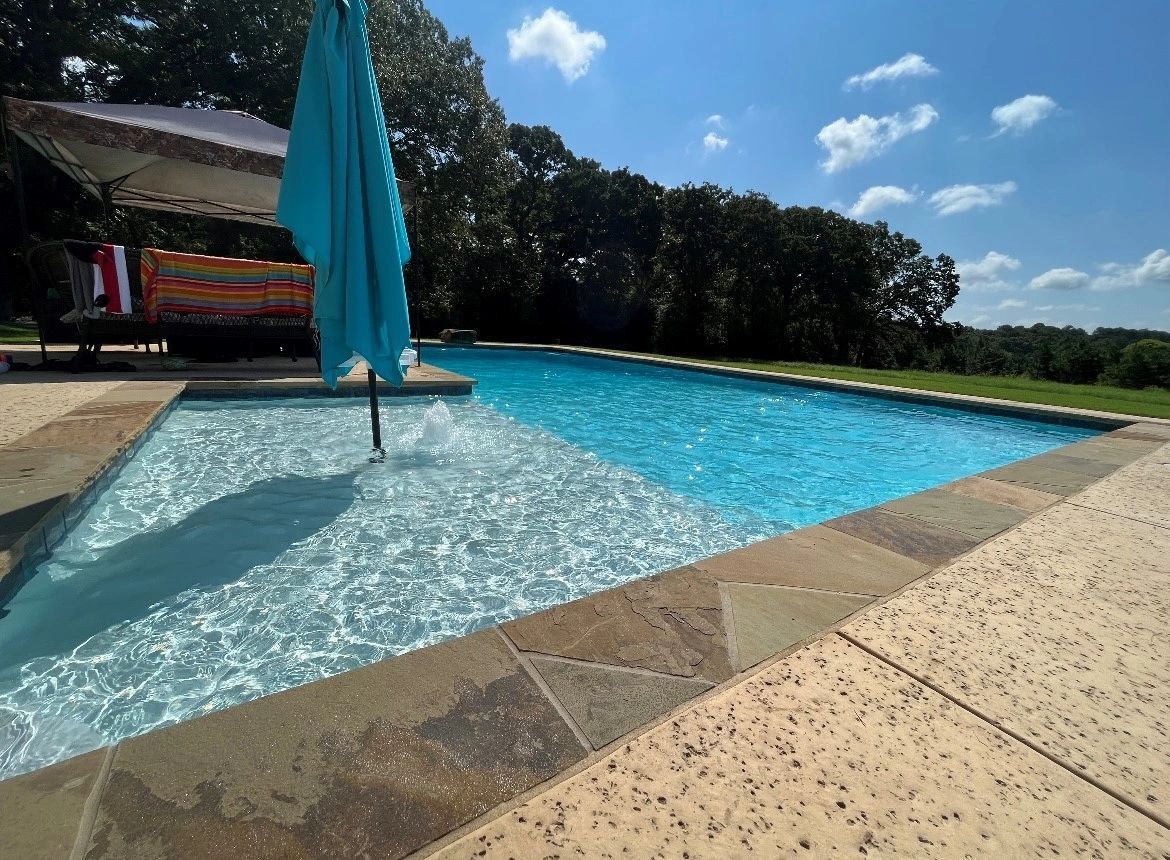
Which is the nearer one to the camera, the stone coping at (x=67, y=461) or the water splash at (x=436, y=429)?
the stone coping at (x=67, y=461)

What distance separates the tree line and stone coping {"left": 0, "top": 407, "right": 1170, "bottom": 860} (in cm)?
1300

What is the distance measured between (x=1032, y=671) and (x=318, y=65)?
4.77 m

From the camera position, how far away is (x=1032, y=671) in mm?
1534

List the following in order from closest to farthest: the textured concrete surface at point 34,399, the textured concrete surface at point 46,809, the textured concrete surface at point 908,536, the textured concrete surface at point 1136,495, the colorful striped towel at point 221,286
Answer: the textured concrete surface at point 46,809 → the textured concrete surface at point 908,536 → the textured concrete surface at point 1136,495 → the textured concrete surface at point 34,399 → the colorful striped towel at point 221,286

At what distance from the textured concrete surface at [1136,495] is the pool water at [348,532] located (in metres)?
1.49

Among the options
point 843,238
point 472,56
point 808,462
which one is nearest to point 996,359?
point 843,238

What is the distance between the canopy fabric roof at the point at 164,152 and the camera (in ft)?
17.7

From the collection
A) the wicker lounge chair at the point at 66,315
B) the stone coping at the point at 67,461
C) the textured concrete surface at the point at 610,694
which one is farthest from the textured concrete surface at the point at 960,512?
the wicker lounge chair at the point at 66,315

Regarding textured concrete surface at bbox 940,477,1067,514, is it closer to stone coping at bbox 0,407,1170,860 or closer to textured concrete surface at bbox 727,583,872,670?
stone coping at bbox 0,407,1170,860

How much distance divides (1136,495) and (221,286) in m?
9.34

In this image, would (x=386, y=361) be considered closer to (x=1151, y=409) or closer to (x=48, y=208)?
(x=1151, y=409)

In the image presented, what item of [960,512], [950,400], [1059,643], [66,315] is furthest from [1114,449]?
[66,315]

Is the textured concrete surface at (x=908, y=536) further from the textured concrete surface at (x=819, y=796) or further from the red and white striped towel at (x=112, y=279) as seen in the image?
the red and white striped towel at (x=112, y=279)

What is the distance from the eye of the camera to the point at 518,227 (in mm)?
25672
